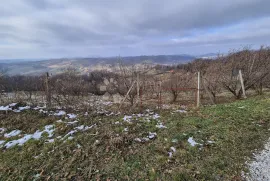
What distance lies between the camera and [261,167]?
2.78m

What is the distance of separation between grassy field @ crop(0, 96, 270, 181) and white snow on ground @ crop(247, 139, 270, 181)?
0.13 metres

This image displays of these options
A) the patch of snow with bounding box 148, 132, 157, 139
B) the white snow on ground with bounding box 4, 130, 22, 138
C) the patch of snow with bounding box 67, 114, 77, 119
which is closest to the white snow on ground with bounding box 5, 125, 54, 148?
the white snow on ground with bounding box 4, 130, 22, 138

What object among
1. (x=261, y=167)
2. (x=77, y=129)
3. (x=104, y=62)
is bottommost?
(x=261, y=167)

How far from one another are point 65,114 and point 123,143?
2.82 metres

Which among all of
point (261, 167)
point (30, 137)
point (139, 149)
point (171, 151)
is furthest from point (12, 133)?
point (261, 167)

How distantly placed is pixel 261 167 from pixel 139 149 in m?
2.15

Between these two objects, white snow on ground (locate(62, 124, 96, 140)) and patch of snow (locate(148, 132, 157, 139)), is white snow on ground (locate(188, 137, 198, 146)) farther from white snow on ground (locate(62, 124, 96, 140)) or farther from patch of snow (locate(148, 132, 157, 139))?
white snow on ground (locate(62, 124, 96, 140))

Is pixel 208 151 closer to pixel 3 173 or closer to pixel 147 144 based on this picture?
pixel 147 144

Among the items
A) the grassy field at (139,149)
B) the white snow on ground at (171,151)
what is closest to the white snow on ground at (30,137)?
the grassy field at (139,149)

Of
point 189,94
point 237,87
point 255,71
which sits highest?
point 255,71

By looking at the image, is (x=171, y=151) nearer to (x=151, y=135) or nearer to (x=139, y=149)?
(x=139, y=149)

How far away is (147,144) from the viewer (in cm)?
358

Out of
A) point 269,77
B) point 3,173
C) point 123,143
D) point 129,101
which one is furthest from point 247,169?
point 269,77

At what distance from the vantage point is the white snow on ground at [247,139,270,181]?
2547 mm
